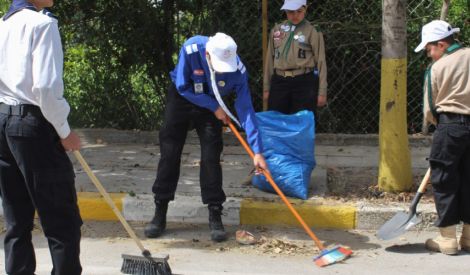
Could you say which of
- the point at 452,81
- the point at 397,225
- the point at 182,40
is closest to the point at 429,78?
the point at 452,81

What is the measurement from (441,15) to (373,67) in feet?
3.33

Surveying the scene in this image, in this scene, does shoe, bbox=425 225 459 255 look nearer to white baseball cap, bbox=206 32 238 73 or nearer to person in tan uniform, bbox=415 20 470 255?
person in tan uniform, bbox=415 20 470 255

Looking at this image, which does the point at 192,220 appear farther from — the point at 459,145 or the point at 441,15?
the point at 441,15

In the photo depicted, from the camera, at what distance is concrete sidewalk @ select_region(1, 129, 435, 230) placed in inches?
217

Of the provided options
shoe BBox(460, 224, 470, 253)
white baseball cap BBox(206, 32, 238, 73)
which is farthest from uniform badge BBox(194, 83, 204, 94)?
shoe BBox(460, 224, 470, 253)

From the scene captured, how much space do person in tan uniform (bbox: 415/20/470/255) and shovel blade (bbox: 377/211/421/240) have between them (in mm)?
215

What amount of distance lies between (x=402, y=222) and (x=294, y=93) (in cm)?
176

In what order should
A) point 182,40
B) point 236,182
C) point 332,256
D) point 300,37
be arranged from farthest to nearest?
point 182,40 < point 236,182 < point 300,37 < point 332,256

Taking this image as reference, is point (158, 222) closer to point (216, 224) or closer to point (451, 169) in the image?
point (216, 224)

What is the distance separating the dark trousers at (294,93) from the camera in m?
6.20

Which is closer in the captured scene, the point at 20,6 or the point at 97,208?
the point at 20,6

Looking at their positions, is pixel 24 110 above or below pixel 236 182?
above

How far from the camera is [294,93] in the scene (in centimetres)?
625

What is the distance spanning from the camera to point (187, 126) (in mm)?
5219
